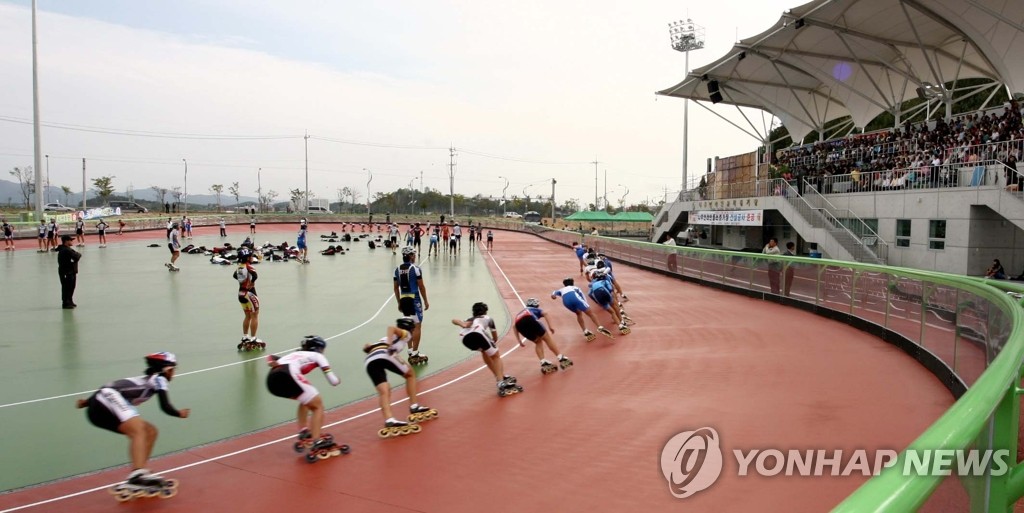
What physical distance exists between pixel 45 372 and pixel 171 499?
582cm

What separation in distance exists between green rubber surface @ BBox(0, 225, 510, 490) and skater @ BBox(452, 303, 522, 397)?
162 cm

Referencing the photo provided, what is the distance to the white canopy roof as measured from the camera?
26.0 meters

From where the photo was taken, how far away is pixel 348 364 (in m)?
10.7

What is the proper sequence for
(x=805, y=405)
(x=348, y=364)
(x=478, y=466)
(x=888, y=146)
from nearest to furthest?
(x=478, y=466)
(x=805, y=405)
(x=348, y=364)
(x=888, y=146)

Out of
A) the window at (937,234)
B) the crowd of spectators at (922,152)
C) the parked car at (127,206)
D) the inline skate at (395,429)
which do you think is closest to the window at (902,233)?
the window at (937,234)

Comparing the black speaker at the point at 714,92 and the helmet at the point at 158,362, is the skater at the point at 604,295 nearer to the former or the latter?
the helmet at the point at 158,362

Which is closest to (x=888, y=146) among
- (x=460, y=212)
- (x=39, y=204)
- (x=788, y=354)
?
(x=788, y=354)

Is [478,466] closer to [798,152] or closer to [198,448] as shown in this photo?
[198,448]

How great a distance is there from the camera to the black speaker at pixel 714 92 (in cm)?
4058

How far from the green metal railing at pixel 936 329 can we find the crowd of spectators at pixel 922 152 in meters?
8.67

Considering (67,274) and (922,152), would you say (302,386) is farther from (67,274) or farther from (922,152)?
(922,152)

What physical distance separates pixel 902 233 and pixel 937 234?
1.77 meters

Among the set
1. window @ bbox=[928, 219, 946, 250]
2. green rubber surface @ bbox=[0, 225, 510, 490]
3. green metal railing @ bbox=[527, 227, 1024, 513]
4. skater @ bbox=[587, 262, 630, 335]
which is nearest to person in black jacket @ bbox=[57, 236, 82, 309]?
green rubber surface @ bbox=[0, 225, 510, 490]

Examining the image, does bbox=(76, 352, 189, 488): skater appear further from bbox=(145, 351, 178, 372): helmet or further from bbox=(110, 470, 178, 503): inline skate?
bbox=(145, 351, 178, 372): helmet
